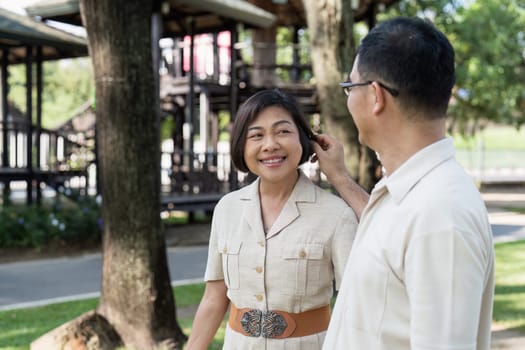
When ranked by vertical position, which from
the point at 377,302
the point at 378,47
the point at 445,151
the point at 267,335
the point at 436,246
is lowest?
the point at 267,335

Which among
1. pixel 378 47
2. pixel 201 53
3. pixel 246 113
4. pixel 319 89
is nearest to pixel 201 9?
pixel 201 53

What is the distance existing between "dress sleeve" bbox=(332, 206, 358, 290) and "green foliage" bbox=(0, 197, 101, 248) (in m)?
11.1

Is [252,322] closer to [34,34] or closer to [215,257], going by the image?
[215,257]

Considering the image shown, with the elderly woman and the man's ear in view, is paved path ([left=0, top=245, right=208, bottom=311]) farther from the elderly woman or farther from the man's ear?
the man's ear

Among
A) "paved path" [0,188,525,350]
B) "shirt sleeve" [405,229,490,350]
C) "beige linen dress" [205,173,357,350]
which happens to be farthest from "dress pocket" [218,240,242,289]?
"paved path" [0,188,525,350]

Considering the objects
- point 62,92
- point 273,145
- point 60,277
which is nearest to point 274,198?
point 273,145

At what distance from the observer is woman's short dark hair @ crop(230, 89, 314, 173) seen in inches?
105

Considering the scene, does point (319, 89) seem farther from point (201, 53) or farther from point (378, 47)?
point (201, 53)

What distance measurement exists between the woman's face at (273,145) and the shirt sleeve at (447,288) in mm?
1154

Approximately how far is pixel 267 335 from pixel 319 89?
5.38 m

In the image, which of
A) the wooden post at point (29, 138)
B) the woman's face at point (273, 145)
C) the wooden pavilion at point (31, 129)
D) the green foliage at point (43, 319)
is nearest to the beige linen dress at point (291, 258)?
the woman's face at point (273, 145)

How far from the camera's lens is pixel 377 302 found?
165cm

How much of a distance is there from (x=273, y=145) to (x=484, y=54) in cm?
2426

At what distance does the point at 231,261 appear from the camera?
266 centimetres
